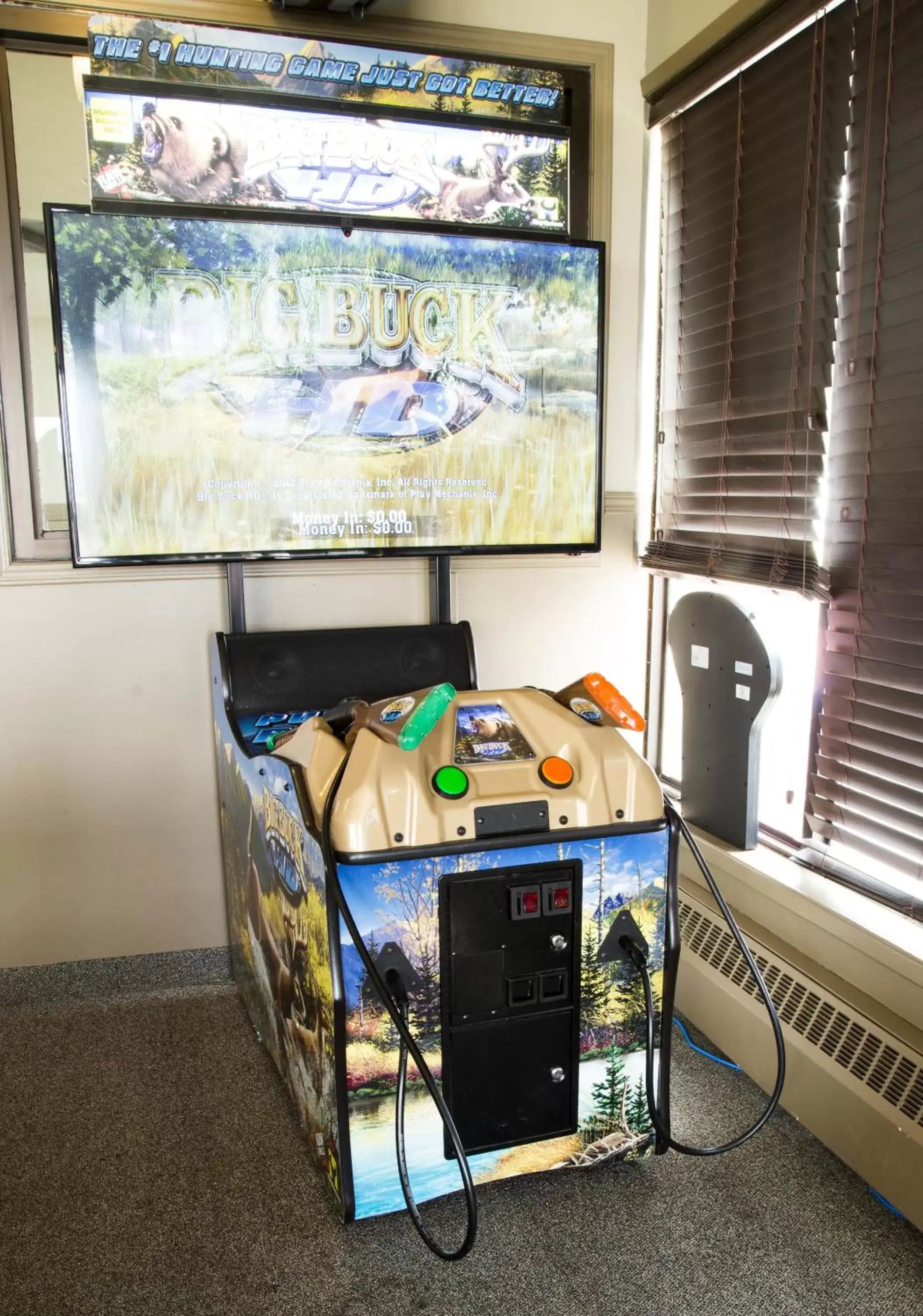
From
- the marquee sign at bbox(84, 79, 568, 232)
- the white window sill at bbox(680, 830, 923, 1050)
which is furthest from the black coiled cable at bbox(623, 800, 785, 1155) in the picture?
the marquee sign at bbox(84, 79, 568, 232)

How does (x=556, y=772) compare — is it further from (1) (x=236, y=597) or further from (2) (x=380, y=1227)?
(1) (x=236, y=597)

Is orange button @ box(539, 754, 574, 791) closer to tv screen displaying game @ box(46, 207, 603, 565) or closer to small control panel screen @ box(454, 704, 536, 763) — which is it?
small control panel screen @ box(454, 704, 536, 763)

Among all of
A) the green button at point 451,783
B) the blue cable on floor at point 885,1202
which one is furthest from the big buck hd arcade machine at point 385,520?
the blue cable on floor at point 885,1202

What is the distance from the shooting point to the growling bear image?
6.65 feet

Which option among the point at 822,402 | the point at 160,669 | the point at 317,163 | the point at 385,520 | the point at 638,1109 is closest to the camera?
the point at 638,1109

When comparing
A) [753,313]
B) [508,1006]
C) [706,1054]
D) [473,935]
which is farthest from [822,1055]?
[753,313]

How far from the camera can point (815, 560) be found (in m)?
2.02

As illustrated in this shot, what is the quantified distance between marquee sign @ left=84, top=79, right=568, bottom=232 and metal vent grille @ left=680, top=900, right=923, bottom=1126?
1.79m

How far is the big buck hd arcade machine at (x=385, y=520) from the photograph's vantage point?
62.9 inches

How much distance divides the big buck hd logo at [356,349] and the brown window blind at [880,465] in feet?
2.60

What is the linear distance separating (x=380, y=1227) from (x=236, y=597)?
4.66 ft

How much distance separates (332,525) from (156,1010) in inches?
52.3

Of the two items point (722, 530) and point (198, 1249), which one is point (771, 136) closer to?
point (722, 530)

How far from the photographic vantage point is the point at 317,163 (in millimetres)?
2145
